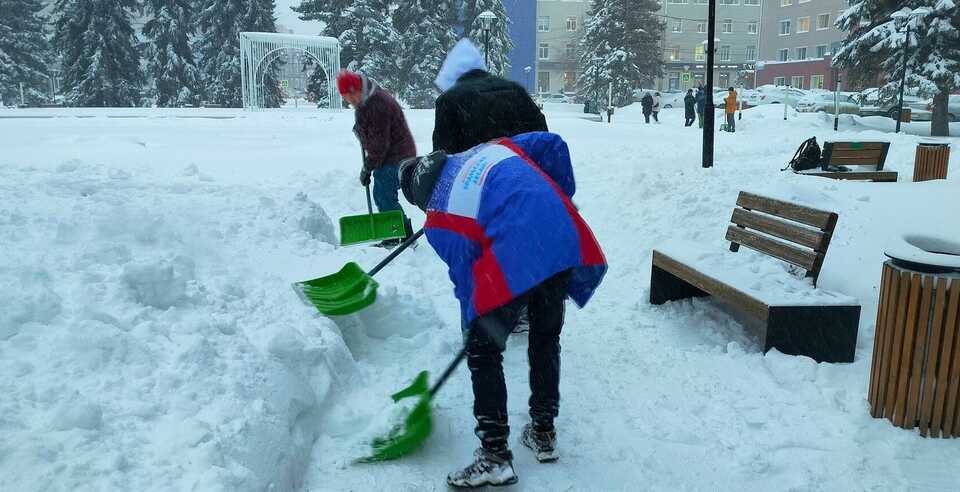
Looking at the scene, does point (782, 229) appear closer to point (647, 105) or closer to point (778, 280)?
point (778, 280)

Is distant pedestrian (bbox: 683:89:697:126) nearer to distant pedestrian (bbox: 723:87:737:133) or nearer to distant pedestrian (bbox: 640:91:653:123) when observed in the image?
distant pedestrian (bbox: 640:91:653:123)

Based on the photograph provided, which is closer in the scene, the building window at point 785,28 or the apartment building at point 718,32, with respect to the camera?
the building window at point 785,28

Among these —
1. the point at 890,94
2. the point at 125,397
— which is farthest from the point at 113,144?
the point at 890,94

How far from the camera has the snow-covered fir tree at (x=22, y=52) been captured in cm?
3622

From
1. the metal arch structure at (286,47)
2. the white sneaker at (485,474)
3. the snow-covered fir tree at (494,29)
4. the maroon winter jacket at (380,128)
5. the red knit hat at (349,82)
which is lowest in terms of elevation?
the white sneaker at (485,474)

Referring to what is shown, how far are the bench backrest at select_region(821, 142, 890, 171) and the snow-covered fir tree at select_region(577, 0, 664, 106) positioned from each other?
31.4 meters

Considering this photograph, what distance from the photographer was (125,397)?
2.46m

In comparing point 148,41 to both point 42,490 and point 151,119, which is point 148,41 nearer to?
point 151,119

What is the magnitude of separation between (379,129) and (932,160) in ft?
25.2

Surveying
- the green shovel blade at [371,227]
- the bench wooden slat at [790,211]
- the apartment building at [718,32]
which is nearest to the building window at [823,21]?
the apartment building at [718,32]

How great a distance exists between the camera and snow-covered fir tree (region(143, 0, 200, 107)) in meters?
33.2

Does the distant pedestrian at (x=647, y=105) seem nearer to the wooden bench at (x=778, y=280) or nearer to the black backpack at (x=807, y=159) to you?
the black backpack at (x=807, y=159)

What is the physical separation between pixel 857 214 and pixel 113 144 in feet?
32.9

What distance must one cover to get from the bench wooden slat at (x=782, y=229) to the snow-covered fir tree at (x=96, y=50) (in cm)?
3364
